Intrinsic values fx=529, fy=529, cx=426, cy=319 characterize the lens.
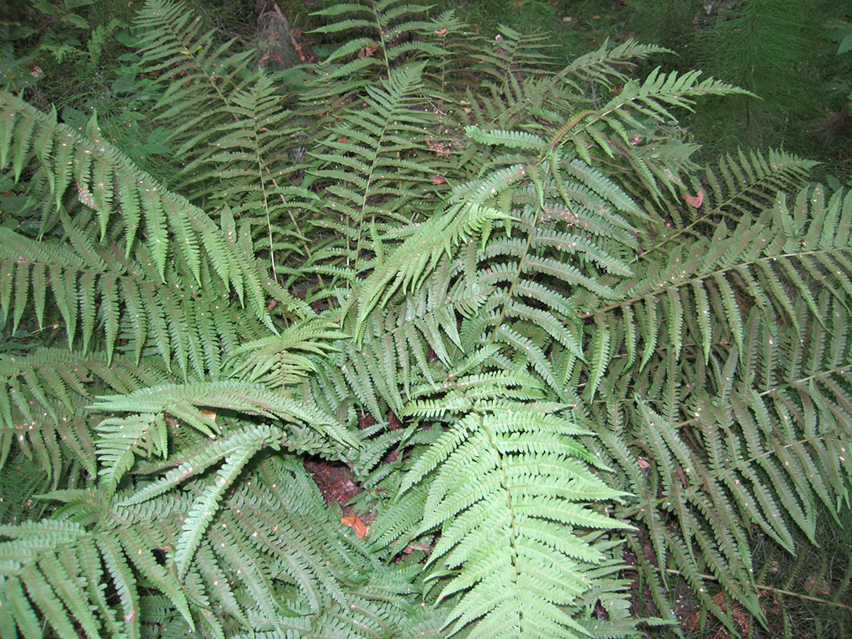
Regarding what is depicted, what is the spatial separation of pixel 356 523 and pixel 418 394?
0.70m

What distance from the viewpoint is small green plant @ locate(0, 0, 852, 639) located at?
1.72 metres

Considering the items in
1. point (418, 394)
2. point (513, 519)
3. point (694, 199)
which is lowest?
point (513, 519)

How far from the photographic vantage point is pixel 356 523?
2.35 m

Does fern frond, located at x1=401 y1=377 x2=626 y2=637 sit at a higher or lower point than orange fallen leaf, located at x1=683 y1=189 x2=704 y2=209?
lower

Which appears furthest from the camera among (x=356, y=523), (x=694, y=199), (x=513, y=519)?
(x=694, y=199)

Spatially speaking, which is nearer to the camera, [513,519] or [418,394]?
[513,519]

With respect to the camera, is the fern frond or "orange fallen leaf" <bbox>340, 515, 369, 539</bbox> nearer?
the fern frond

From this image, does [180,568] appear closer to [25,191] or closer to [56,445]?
[56,445]

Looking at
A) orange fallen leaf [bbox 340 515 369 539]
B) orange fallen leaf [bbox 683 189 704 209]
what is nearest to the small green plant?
orange fallen leaf [bbox 340 515 369 539]

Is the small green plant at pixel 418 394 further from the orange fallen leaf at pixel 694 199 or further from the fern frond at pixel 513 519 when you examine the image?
the orange fallen leaf at pixel 694 199

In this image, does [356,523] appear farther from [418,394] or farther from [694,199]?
[694,199]

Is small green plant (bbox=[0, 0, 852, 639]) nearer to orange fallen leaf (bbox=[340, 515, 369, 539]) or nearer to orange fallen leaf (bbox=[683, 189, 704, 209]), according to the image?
orange fallen leaf (bbox=[340, 515, 369, 539])

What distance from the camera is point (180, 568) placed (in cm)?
156

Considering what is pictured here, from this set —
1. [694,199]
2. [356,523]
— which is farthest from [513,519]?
[694,199]
